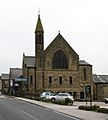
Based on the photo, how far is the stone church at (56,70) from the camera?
83312mm

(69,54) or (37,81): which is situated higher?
(69,54)

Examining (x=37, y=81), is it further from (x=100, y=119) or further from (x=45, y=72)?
(x=100, y=119)

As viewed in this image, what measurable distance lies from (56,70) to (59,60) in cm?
237

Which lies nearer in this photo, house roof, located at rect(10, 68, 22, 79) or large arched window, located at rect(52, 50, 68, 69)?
large arched window, located at rect(52, 50, 68, 69)

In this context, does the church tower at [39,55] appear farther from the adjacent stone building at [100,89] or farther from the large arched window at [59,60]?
the adjacent stone building at [100,89]

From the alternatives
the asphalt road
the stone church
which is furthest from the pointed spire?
the asphalt road

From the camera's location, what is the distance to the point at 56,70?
84.1 meters

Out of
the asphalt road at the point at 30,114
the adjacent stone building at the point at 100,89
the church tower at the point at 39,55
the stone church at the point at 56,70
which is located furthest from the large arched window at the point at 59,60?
the asphalt road at the point at 30,114

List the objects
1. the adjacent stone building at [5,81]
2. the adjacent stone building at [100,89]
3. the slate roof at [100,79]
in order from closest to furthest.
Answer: the adjacent stone building at [100,89] → the slate roof at [100,79] → the adjacent stone building at [5,81]

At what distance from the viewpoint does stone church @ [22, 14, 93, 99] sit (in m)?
83.3

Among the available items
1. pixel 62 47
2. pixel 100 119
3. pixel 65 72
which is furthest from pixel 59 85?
pixel 100 119

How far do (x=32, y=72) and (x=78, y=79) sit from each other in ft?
33.9

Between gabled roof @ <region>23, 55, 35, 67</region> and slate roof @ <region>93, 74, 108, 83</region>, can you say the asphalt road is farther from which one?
slate roof @ <region>93, 74, 108, 83</region>

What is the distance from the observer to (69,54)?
279 ft
